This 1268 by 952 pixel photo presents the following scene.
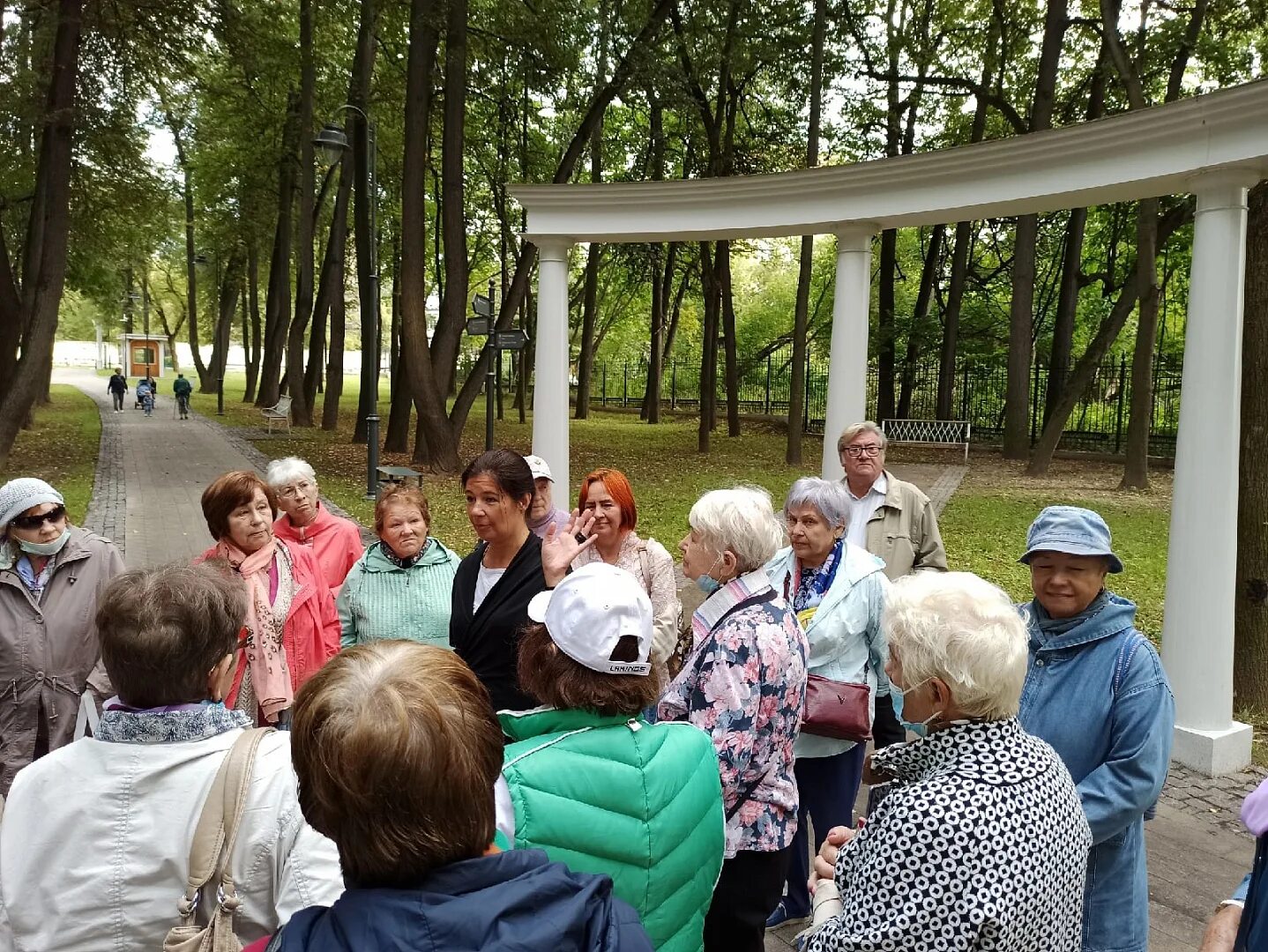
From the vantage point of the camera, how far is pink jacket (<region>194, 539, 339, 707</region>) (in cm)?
369

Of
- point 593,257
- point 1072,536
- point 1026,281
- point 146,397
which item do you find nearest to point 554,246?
point 1072,536

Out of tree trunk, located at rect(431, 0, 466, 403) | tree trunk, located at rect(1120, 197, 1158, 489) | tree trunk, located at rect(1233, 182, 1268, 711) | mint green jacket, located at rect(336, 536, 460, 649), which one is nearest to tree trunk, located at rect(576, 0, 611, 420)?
tree trunk, located at rect(431, 0, 466, 403)

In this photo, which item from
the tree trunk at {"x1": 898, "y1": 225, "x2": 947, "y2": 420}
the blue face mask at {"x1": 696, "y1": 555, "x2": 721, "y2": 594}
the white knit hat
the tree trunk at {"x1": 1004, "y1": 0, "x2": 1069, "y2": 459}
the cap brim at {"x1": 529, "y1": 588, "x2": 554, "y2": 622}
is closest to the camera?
the cap brim at {"x1": 529, "y1": 588, "x2": 554, "y2": 622}

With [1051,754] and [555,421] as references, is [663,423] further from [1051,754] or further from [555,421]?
[1051,754]

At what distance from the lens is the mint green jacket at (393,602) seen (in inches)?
148

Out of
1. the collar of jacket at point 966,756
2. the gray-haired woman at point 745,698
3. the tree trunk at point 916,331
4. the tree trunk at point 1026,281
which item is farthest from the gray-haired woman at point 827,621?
the tree trunk at point 916,331

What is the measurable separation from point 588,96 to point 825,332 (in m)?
15.8

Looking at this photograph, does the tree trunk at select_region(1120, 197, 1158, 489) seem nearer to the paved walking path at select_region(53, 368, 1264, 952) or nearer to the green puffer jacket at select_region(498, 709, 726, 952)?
the paved walking path at select_region(53, 368, 1264, 952)

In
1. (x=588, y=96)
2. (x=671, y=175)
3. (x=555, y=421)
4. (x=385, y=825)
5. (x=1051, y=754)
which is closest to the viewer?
(x=385, y=825)

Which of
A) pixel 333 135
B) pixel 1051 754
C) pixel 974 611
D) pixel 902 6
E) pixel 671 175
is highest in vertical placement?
pixel 902 6

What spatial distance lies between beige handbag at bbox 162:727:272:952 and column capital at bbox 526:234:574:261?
8.79 m

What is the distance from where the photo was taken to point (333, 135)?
13039 millimetres

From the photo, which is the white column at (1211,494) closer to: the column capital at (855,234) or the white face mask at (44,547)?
the column capital at (855,234)

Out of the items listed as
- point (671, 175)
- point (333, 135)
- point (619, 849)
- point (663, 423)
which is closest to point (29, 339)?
point (333, 135)
